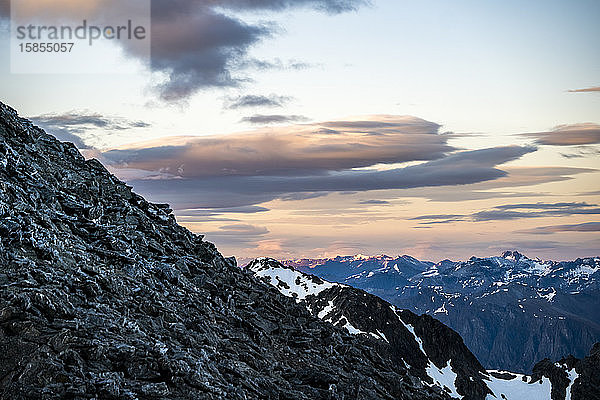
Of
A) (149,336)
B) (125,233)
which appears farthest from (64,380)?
(125,233)

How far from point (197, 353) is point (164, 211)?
29639 mm

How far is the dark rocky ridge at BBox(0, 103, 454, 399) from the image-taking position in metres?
28.8

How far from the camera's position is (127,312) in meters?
36.3

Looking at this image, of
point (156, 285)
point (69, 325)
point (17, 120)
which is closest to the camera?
point (69, 325)

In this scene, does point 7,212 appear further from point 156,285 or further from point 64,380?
point 64,380

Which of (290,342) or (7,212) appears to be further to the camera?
(290,342)

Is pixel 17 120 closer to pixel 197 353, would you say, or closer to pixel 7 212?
pixel 7 212

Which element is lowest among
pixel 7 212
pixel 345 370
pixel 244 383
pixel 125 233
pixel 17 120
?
pixel 345 370

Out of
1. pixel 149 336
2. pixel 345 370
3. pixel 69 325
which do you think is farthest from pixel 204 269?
pixel 69 325

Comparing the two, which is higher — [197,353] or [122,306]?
[122,306]

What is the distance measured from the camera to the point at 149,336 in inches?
1342

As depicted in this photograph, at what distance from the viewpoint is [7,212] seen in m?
37.7

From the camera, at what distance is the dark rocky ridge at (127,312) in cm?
2879

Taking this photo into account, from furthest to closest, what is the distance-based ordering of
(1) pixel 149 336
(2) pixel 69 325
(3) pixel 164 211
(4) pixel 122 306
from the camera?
(3) pixel 164 211 → (4) pixel 122 306 → (1) pixel 149 336 → (2) pixel 69 325
